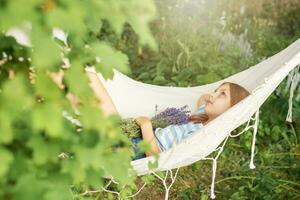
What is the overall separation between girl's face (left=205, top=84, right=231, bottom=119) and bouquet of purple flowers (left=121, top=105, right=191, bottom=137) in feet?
0.36

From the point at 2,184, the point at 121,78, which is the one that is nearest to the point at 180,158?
the point at 121,78

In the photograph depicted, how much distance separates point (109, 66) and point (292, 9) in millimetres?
3615

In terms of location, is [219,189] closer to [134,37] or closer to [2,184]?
[134,37]

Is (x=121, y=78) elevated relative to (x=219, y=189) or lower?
elevated

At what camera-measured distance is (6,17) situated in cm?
68

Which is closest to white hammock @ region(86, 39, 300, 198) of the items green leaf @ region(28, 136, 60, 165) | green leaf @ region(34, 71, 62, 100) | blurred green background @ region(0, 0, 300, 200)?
blurred green background @ region(0, 0, 300, 200)

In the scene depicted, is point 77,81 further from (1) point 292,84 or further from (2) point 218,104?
(1) point 292,84

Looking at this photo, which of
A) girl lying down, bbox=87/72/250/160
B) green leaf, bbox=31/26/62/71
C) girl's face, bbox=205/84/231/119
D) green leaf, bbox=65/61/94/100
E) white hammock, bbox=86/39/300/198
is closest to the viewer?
green leaf, bbox=31/26/62/71

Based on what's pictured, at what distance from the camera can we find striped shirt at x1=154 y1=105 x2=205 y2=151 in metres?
2.69

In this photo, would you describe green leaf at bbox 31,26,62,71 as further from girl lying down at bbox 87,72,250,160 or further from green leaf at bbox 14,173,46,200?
girl lying down at bbox 87,72,250,160

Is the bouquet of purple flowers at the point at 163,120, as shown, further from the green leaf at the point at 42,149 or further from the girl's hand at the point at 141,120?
the green leaf at the point at 42,149

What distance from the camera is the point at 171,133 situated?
271cm

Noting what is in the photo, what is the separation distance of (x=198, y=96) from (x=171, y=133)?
320mm

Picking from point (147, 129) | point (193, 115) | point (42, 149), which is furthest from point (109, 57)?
point (193, 115)
